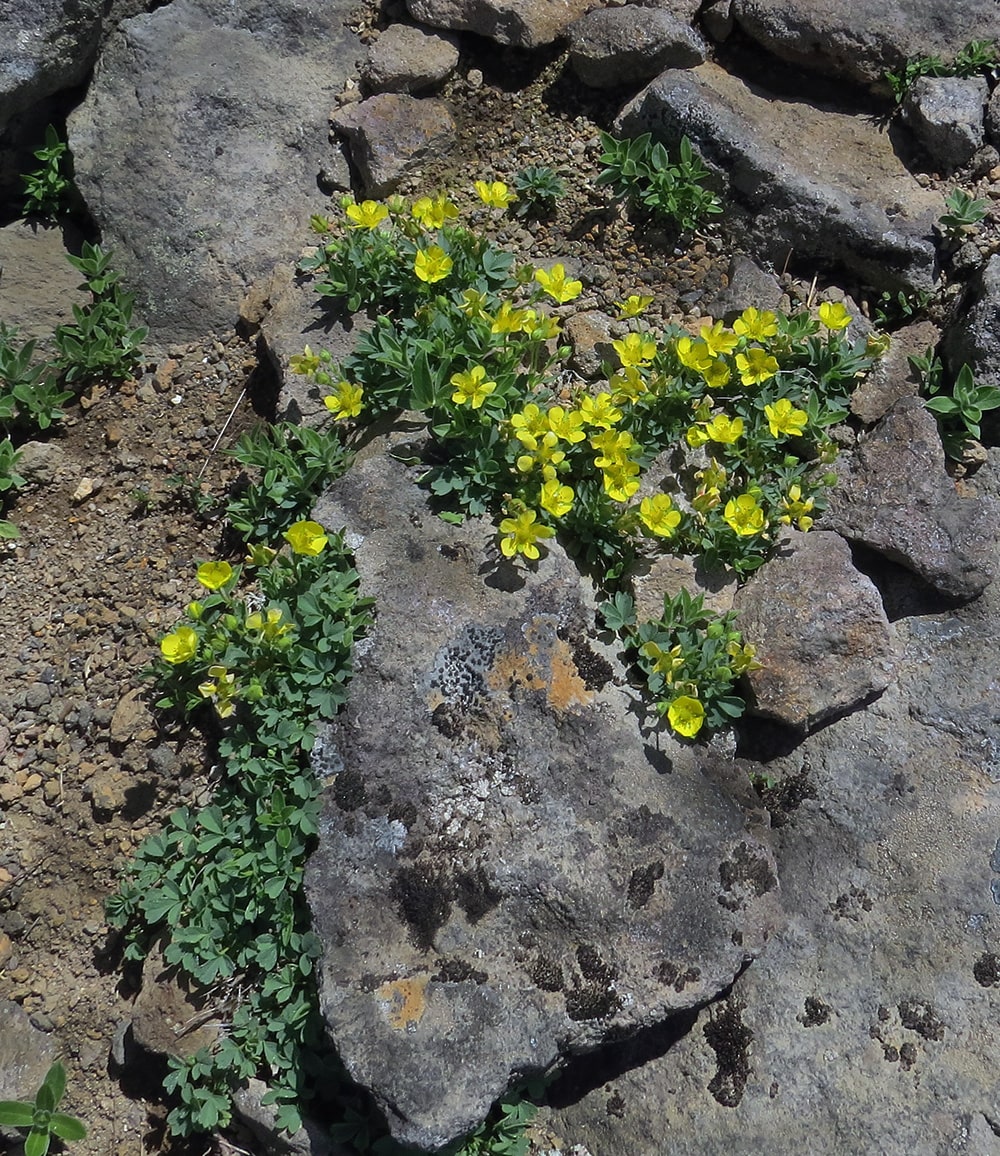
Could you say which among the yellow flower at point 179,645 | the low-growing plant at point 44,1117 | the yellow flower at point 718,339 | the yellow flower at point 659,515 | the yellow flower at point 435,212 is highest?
the yellow flower at point 435,212

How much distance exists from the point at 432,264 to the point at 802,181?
6.41ft

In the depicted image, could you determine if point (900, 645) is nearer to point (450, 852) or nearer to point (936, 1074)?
point (936, 1074)

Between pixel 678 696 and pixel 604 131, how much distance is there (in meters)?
3.28

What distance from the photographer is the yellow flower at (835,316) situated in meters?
4.64

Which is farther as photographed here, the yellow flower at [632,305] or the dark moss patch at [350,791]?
the yellow flower at [632,305]

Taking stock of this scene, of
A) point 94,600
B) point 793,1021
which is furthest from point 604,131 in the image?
point 793,1021

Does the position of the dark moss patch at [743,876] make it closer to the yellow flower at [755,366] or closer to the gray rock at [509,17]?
the yellow flower at [755,366]

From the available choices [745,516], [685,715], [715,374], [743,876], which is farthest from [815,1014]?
[715,374]

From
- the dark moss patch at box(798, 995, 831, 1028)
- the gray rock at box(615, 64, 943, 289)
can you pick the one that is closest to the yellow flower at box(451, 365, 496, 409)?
the gray rock at box(615, 64, 943, 289)

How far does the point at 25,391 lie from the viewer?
5160 millimetres

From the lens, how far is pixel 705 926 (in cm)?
385

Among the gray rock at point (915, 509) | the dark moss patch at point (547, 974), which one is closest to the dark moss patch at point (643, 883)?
the dark moss patch at point (547, 974)

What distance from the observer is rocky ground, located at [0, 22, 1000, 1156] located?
4.43m

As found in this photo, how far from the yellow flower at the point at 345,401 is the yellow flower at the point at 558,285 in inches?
41.2
